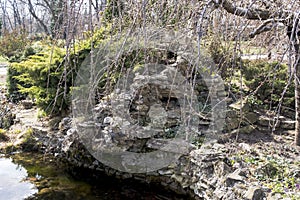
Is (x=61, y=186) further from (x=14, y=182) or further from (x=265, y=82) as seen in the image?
(x=265, y=82)

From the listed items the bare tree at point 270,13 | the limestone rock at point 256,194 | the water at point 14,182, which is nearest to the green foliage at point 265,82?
the bare tree at point 270,13

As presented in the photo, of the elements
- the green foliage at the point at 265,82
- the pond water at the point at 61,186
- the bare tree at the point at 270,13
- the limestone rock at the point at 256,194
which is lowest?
the pond water at the point at 61,186

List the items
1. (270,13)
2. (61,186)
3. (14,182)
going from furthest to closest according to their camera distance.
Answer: (14,182)
(61,186)
(270,13)

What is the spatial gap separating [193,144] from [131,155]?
843 millimetres

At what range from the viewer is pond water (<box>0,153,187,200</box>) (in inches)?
152

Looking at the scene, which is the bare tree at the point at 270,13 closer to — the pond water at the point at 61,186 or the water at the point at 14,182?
the pond water at the point at 61,186

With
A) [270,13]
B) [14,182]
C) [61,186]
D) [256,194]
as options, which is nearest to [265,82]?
[256,194]

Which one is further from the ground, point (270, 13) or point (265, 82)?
point (270, 13)

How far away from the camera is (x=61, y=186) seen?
13.4 ft

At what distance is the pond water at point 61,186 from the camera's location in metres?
3.85

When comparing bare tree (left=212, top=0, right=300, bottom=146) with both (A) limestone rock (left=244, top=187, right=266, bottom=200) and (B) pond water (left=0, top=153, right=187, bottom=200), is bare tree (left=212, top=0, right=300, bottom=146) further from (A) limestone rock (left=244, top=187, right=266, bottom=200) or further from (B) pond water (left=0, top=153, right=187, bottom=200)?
(B) pond water (left=0, top=153, right=187, bottom=200)

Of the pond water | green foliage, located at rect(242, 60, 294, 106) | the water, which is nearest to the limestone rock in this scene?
the pond water

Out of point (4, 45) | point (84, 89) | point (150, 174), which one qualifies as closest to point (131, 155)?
point (150, 174)

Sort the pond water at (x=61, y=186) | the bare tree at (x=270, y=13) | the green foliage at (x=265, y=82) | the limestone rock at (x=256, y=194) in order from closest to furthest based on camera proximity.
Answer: the bare tree at (x=270, y=13) < the limestone rock at (x=256, y=194) < the pond water at (x=61, y=186) < the green foliage at (x=265, y=82)
